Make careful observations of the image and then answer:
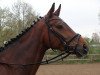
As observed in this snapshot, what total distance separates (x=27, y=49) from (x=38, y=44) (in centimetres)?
24

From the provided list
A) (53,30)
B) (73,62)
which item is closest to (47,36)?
(53,30)

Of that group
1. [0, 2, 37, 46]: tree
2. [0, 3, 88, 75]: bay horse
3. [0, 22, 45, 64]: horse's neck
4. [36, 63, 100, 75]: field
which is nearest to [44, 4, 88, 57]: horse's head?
[0, 3, 88, 75]: bay horse

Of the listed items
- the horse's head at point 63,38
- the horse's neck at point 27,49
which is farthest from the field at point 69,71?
the horse's head at point 63,38

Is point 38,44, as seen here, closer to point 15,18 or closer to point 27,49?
point 27,49

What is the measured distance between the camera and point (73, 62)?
120ft

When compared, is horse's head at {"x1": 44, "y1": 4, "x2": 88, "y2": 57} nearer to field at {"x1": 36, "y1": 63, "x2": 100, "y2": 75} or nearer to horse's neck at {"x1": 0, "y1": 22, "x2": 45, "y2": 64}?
horse's neck at {"x1": 0, "y1": 22, "x2": 45, "y2": 64}

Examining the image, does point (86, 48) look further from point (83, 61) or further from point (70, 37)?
point (83, 61)

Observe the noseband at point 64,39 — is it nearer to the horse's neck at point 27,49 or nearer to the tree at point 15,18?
the horse's neck at point 27,49

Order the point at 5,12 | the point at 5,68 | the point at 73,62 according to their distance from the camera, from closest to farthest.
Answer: the point at 5,68, the point at 73,62, the point at 5,12

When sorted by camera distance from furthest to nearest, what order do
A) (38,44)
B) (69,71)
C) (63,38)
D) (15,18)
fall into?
(15,18) < (69,71) < (38,44) < (63,38)

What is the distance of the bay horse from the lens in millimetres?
5961

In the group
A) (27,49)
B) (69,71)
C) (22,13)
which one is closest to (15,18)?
(22,13)

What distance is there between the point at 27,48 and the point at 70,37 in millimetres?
873

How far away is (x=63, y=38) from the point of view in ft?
19.6
